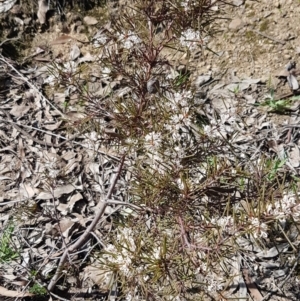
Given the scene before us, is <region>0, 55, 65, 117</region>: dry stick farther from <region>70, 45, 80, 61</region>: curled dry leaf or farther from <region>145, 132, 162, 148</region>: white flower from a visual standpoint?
<region>145, 132, 162, 148</region>: white flower

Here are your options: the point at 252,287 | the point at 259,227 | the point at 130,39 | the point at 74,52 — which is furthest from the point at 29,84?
the point at 259,227

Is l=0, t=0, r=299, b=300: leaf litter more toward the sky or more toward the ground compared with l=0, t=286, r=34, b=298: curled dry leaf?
more toward the sky

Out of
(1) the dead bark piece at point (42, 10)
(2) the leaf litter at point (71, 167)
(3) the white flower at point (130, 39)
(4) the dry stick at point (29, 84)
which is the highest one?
(3) the white flower at point (130, 39)

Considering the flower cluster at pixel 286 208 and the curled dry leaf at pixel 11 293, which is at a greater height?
the flower cluster at pixel 286 208

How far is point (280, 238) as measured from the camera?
2832mm

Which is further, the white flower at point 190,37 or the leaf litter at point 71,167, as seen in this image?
the leaf litter at point 71,167

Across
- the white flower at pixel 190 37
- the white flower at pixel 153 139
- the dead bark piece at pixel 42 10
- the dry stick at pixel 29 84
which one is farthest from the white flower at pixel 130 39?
the dead bark piece at pixel 42 10

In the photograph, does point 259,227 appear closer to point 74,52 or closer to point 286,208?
point 286,208

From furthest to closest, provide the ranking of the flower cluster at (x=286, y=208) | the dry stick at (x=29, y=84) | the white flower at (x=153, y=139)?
the dry stick at (x=29, y=84) < the white flower at (x=153, y=139) < the flower cluster at (x=286, y=208)

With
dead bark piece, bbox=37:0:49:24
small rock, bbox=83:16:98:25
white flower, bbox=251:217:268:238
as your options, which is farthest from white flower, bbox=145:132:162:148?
dead bark piece, bbox=37:0:49:24

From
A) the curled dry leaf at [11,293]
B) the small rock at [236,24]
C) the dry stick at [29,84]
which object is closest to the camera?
the curled dry leaf at [11,293]

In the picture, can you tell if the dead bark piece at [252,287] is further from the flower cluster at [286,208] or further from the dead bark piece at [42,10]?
the dead bark piece at [42,10]

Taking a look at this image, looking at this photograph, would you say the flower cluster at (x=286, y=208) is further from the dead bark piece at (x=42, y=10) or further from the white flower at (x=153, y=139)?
the dead bark piece at (x=42, y=10)

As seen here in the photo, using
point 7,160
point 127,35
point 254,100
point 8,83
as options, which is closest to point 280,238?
point 254,100
